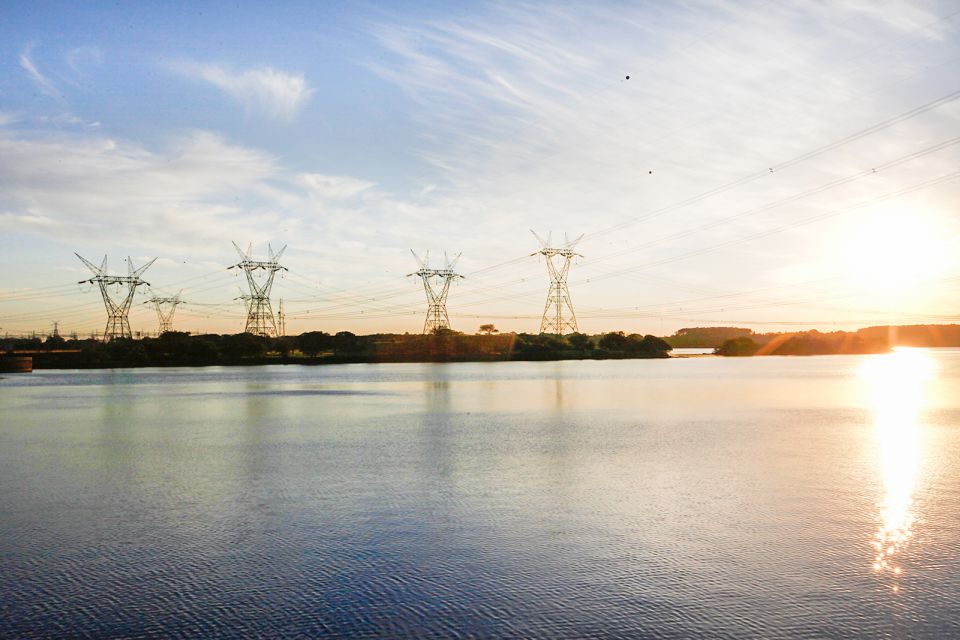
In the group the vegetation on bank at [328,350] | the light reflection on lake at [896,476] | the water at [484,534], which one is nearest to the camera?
the water at [484,534]

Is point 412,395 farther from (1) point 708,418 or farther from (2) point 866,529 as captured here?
(2) point 866,529

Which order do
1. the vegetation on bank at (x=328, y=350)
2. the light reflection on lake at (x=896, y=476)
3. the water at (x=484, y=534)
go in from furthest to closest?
the vegetation on bank at (x=328, y=350), the light reflection on lake at (x=896, y=476), the water at (x=484, y=534)

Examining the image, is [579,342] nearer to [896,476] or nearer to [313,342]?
[313,342]

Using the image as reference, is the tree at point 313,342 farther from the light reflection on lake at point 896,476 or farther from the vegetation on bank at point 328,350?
the light reflection on lake at point 896,476

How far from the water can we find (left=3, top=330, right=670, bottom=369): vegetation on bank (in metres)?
96.3

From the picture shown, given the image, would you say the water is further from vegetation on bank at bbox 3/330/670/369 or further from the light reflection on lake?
vegetation on bank at bbox 3/330/670/369

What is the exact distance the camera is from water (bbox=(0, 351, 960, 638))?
24.2ft

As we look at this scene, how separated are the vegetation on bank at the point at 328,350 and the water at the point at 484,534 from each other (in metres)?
96.3

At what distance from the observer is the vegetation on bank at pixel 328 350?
113 metres

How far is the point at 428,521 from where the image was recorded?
11312mm

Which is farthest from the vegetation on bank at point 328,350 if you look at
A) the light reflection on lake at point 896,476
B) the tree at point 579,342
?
the light reflection on lake at point 896,476

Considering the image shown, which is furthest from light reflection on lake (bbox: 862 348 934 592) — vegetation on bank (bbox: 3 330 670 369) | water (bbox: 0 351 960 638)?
vegetation on bank (bbox: 3 330 670 369)

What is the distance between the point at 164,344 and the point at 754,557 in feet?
396

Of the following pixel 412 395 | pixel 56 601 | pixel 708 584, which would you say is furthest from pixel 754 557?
pixel 412 395
